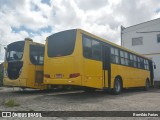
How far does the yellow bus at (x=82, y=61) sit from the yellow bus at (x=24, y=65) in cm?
141

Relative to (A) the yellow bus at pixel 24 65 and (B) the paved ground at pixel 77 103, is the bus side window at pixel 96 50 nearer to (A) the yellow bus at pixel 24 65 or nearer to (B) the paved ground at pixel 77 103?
(B) the paved ground at pixel 77 103

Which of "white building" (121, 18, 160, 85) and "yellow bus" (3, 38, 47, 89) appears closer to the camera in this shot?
"yellow bus" (3, 38, 47, 89)

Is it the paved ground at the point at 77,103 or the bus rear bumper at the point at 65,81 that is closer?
the paved ground at the point at 77,103

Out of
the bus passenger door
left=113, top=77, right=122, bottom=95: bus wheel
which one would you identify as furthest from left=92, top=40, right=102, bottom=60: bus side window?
left=113, top=77, right=122, bottom=95: bus wheel

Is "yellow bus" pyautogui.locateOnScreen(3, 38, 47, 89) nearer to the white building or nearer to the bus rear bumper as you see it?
the bus rear bumper

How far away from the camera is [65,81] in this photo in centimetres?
1184

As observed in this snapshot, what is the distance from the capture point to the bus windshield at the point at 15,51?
47.2 feet

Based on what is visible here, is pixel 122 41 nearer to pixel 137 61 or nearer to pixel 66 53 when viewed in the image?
pixel 137 61

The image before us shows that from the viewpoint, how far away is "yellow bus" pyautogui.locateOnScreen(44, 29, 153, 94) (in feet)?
38.3

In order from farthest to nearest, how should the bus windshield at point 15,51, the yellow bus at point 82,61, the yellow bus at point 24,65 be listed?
the bus windshield at point 15,51 < the yellow bus at point 24,65 < the yellow bus at point 82,61

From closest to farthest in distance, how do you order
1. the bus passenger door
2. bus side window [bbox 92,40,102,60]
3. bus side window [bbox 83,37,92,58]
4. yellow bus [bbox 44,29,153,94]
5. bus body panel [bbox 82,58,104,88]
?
yellow bus [bbox 44,29,153,94], bus body panel [bbox 82,58,104,88], bus side window [bbox 83,37,92,58], bus side window [bbox 92,40,102,60], the bus passenger door

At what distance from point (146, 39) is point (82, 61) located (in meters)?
20.6

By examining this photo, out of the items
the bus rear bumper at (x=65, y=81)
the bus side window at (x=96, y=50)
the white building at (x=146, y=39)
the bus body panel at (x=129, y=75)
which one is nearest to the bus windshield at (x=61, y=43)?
the bus rear bumper at (x=65, y=81)

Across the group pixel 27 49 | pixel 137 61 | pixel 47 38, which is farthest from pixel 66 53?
pixel 137 61
